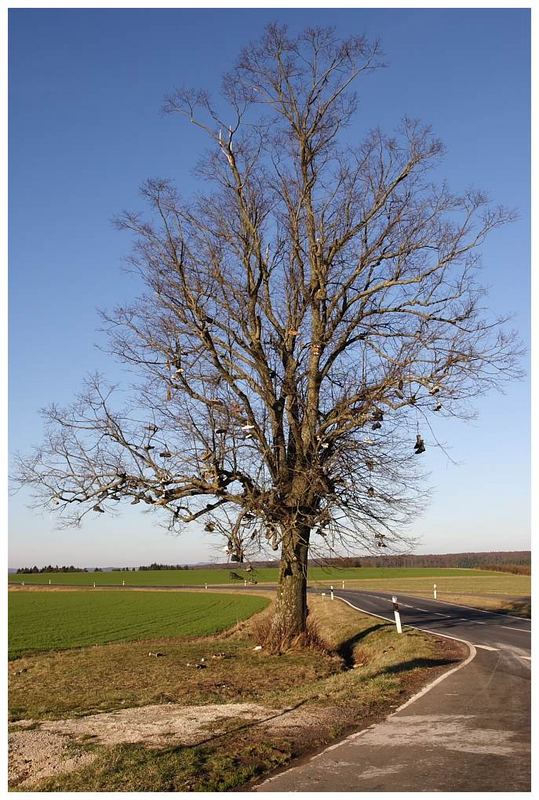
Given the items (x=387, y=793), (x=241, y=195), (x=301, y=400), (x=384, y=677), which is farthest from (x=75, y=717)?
(x=241, y=195)

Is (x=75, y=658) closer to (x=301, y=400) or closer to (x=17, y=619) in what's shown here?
(x=301, y=400)

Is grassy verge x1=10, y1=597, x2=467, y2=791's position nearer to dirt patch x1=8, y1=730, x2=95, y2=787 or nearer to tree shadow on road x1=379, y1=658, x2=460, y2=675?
tree shadow on road x1=379, y1=658, x2=460, y2=675

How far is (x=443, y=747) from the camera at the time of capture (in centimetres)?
769

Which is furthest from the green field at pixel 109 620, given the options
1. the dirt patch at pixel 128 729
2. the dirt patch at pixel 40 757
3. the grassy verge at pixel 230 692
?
the dirt patch at pixel 40 757

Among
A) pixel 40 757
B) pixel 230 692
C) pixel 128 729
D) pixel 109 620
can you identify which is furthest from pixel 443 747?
pixel 109 620

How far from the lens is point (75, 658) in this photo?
19.6 meters

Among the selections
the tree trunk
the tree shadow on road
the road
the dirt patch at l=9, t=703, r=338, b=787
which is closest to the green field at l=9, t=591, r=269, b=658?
the tree trunk

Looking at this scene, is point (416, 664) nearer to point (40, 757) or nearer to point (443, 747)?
point (443, 747)

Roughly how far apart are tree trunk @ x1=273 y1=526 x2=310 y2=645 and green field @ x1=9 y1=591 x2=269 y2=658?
12565mm

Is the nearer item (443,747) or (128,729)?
(443,747)

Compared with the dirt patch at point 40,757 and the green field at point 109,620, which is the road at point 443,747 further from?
the green field at point 109,620

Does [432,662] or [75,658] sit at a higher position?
[432,662]

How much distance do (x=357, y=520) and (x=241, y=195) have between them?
27.1 ft

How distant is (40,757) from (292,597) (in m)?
10.1
